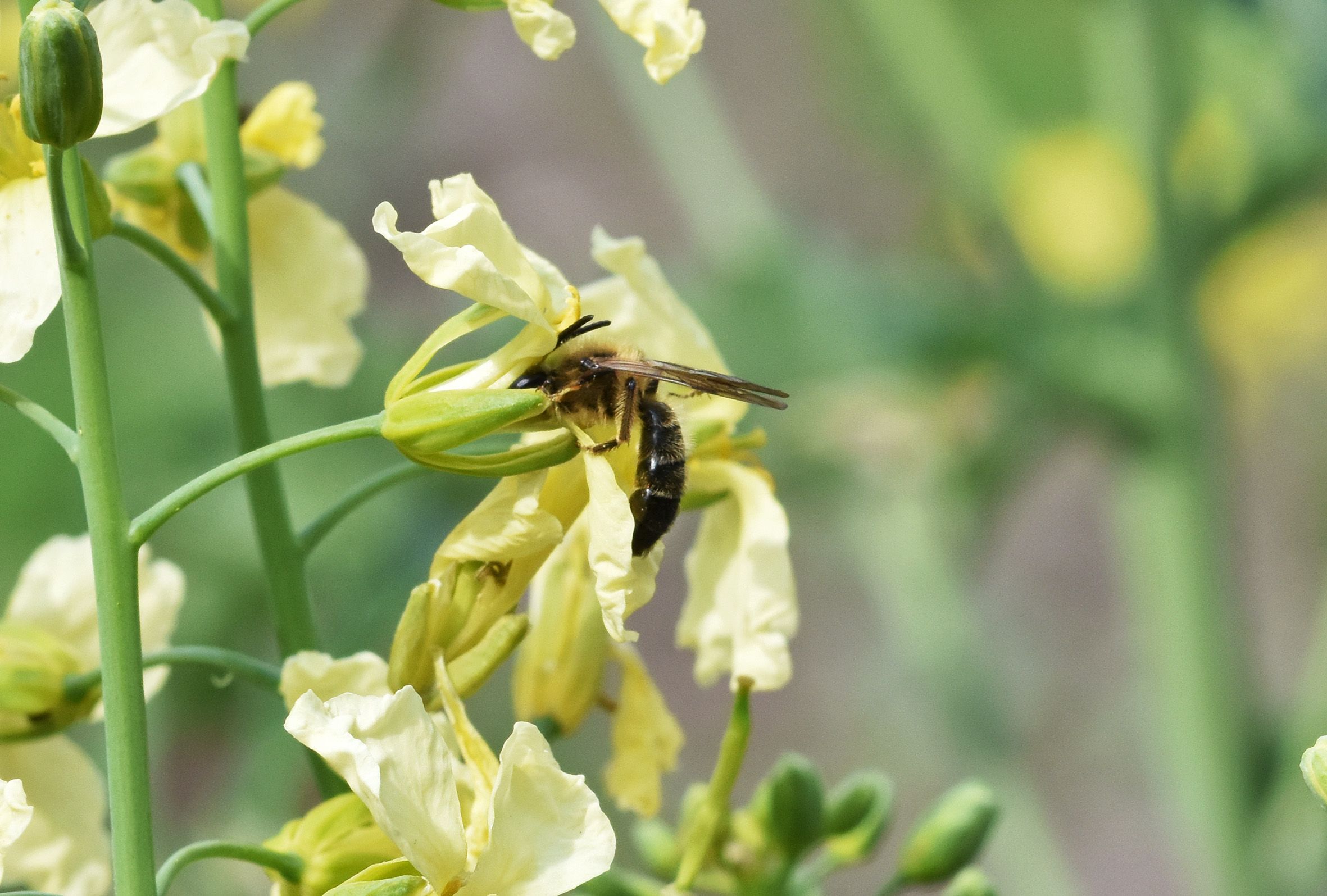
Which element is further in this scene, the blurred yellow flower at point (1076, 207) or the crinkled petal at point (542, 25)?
the blurred yellow flower at point (1076, 207)

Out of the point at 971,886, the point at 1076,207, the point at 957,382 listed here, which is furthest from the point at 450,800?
the point at 1076,207

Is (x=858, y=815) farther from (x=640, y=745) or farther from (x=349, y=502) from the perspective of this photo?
(x=349, y=502)

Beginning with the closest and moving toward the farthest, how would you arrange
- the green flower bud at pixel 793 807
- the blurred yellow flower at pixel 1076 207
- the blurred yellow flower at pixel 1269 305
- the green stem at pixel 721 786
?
the green stem at pixel 721 786 < the green flower bud at pixel 793 807 < the blurred yellow flower at pixel 1076 207 < the blurred yellow flower at pixel 1269 305

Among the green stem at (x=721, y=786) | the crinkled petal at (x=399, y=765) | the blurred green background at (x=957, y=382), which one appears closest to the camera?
the crinkled petal at (x=399, y=765)

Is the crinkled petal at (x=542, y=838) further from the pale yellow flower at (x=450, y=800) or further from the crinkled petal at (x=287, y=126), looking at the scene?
the crinkled petal at (x=287, y=126)

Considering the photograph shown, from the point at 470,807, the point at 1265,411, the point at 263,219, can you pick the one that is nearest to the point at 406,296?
the point at 1265,411

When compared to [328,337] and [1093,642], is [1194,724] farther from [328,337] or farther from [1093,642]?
[1093,642]

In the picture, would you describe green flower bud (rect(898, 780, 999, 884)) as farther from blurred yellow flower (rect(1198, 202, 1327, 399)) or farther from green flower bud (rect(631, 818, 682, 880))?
blurred yellow flower (rect(1198, 202, 1327, 399))


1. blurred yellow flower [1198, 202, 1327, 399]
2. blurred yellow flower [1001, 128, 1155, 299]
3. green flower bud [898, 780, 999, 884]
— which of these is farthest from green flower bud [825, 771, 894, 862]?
blurred yellow flower [1198, 202, 1327, 399]

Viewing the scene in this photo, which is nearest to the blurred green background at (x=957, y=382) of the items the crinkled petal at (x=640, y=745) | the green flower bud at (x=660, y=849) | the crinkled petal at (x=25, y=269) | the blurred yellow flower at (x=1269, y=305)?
the blurred yellow flower at (x=1269, y=305)
